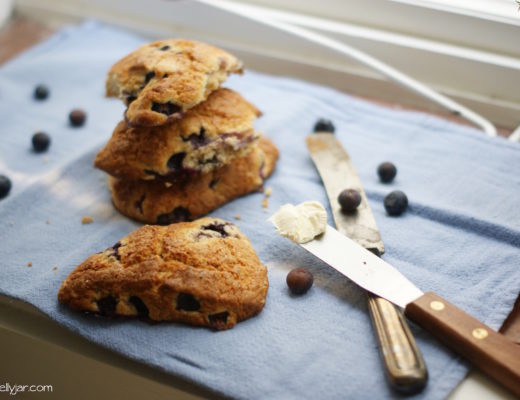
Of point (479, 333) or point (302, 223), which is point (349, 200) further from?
point (479, 333)

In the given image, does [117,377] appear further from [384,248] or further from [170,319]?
[384,248]

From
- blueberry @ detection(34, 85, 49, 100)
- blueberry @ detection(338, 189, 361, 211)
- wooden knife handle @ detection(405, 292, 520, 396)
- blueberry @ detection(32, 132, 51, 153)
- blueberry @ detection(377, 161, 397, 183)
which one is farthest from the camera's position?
blueberry @ detection(34, 85, 49, 100)

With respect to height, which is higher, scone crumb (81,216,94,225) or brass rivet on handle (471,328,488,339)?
brass rivet on handle (471,328,488,339)

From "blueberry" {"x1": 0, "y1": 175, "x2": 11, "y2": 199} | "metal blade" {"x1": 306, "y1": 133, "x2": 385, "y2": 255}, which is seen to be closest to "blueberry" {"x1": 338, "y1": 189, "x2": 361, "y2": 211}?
"metal blade" {"x1": 306, "y1": 133, "x2": 385, "y2": 255}

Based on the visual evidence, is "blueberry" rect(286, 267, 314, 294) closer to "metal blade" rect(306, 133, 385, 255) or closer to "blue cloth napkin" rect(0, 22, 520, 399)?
"blue cloth napkin" rect(0, 22, 520, 399)

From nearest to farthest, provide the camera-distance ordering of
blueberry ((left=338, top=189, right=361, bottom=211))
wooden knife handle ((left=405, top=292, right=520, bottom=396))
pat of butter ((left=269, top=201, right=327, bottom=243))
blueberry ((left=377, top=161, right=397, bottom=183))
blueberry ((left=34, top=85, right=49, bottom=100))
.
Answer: wooden knife handle ((left=405, top=292, right=520, bottom=396)), pat of butter ((left=269, top=201, right=327, bottom=243)), blueberry ((left=338, top=189, right=361, bottom=211)), blueberry ((left=377, top=161, right=397, bottom=183)), blueberry ((left=34, top=85, right=49, bottom=100))

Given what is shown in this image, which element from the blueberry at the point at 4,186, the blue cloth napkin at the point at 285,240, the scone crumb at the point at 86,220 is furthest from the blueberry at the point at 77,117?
the scone crumb at the point at 86,220

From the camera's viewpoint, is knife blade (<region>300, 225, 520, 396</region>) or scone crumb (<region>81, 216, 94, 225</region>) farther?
scone crumb (<region>81, 216, 94, 225</region>)

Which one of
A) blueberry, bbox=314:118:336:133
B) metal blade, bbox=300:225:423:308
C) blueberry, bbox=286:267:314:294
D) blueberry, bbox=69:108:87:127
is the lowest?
blueberry, bbox=69:108:87:127
